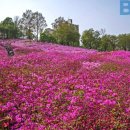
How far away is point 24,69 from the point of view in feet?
72.1

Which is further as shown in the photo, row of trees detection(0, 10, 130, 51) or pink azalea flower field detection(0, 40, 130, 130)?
row of trees detection(0, 10, 130, 51)

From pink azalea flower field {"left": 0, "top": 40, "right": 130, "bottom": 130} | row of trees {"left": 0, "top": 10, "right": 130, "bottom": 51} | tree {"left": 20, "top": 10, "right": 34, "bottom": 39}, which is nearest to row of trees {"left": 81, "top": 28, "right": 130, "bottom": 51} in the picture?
row of trees {"left": 0, "top": 10, "right": 130, "bottom": 51}

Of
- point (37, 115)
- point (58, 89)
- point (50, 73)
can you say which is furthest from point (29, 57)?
point (37, 115)

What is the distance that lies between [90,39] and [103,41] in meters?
5.32

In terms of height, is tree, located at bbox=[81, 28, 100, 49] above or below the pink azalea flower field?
above

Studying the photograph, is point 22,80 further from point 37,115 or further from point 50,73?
point 37,115

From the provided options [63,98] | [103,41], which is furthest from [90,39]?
[63,98]

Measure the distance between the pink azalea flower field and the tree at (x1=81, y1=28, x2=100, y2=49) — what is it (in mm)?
81808

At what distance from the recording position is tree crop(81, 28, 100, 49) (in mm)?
104188

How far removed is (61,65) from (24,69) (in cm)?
306

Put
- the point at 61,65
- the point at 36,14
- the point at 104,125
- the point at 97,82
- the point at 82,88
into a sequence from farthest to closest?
1. the point at 36,14
2. the point at 61,65
3. the point at 97,82
4. the point at 82,88
5. the point at 104,125

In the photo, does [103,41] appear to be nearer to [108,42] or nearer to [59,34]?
[108,42]

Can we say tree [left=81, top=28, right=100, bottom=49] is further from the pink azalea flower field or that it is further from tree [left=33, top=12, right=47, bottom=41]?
the pink azalea flower field

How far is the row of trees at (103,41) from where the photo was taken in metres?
105
